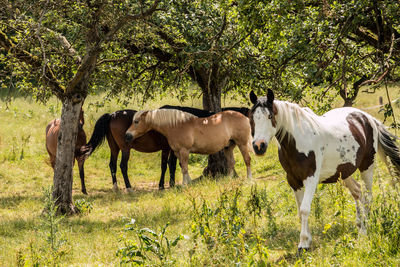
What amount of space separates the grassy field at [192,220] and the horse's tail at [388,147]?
579 mm

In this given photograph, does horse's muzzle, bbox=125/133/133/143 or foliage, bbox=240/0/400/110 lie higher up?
foliage, bbox=240/0/400/110

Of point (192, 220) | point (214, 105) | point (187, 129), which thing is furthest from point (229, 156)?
point (192, 220)

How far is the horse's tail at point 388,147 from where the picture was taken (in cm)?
604

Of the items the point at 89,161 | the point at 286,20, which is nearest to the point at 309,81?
the point at 286,20

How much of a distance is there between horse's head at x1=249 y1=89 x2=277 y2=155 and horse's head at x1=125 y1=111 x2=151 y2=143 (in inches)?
258

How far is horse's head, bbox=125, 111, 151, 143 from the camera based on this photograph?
36.5ft

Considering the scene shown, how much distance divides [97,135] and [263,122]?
24.9 feet

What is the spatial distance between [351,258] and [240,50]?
6580 millimetres

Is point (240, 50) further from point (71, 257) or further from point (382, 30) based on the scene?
point (71, 257)

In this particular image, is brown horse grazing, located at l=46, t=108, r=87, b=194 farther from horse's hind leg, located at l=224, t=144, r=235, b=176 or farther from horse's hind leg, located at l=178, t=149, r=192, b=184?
horse's hind leg, located at l=224, t=144, r=235, b=176

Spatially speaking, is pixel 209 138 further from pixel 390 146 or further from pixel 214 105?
pixel 390 146

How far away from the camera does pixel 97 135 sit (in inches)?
459

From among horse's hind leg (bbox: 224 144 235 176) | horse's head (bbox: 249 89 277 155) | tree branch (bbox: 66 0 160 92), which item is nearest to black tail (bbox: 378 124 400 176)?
horse's head (bbox: 249 89 277 155)

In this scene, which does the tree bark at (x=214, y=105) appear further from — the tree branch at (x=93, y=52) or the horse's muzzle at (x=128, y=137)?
the tree branch at (x=93, y=52)
